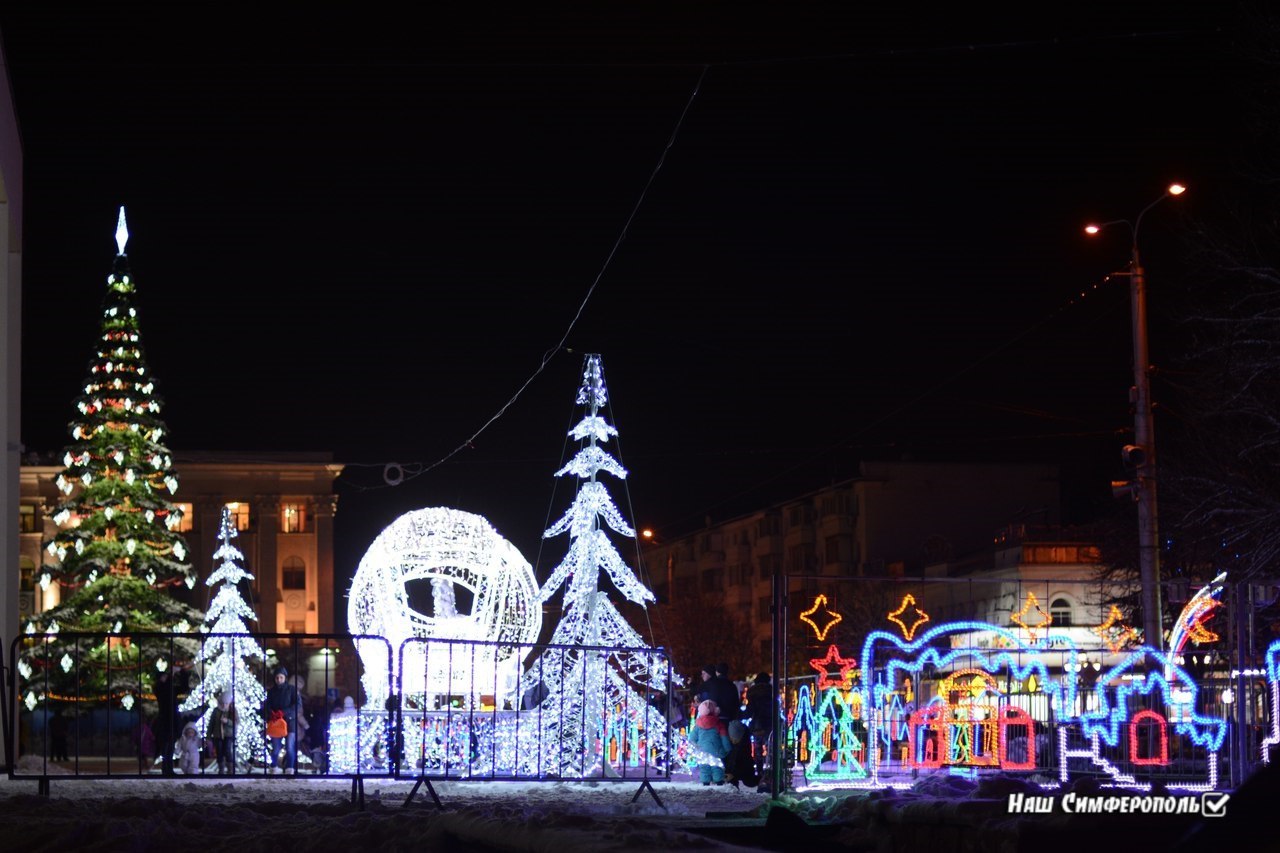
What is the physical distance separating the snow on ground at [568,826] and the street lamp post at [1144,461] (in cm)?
700

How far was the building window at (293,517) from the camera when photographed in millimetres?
89438

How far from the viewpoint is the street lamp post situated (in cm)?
2245

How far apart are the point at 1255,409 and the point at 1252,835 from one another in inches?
797

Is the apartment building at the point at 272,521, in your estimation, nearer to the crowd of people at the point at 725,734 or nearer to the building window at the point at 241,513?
the building window at the point at 241,513

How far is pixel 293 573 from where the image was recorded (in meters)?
88.9

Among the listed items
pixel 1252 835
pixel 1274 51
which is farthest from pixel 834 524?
pixel 1252 835

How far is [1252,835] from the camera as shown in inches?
232

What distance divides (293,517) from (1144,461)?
70.5 meters

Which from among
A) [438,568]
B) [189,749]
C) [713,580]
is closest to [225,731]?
[189,749]

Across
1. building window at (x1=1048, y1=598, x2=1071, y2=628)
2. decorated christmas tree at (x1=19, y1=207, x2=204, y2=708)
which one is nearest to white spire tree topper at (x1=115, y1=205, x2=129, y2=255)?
decorated christmas tree at (x1=19, y1=207, x2=204, y2=708)

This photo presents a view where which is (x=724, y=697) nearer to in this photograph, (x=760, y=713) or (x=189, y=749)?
(x=760, y=713)

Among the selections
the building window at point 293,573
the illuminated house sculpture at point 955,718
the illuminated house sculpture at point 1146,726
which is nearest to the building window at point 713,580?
the building window at point 293,573

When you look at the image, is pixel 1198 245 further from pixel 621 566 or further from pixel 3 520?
pixel 3 520

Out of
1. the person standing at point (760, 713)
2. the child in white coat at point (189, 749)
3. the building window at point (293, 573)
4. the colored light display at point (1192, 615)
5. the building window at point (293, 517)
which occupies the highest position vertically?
the building window at point (293, 517)
